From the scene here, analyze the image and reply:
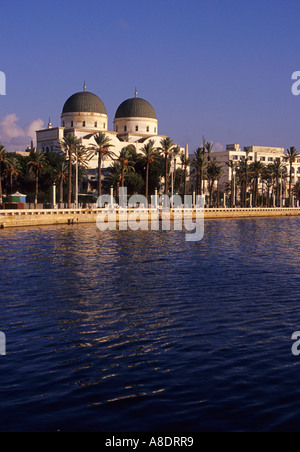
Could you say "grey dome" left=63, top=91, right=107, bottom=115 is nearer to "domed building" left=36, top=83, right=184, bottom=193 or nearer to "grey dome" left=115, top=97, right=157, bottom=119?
"domed building" left=36, top=83, right=184, bottom=193

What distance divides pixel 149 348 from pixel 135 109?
128402mm

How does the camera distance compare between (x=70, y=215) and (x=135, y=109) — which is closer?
(x=70, y=215)

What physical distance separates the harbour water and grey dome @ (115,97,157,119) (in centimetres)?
10960

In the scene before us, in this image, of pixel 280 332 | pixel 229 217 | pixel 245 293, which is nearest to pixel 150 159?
pixel 229 217

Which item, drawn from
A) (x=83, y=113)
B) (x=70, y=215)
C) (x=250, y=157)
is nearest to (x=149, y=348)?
(x=70, y=215)

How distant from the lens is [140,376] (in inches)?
578

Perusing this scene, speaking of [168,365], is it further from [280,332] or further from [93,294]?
[93,294]

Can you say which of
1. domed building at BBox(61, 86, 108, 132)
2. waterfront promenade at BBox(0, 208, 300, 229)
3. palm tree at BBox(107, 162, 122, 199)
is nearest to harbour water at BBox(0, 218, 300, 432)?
waterfront promenade at BBox(0, 208, 300, 229)

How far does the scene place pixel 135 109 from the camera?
5566 inches

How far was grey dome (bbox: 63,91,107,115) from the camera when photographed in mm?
132000

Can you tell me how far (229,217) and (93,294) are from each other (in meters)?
85.2

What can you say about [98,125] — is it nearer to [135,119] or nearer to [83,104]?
[83,104]

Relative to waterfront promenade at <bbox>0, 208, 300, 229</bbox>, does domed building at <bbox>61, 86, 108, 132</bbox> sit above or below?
above
